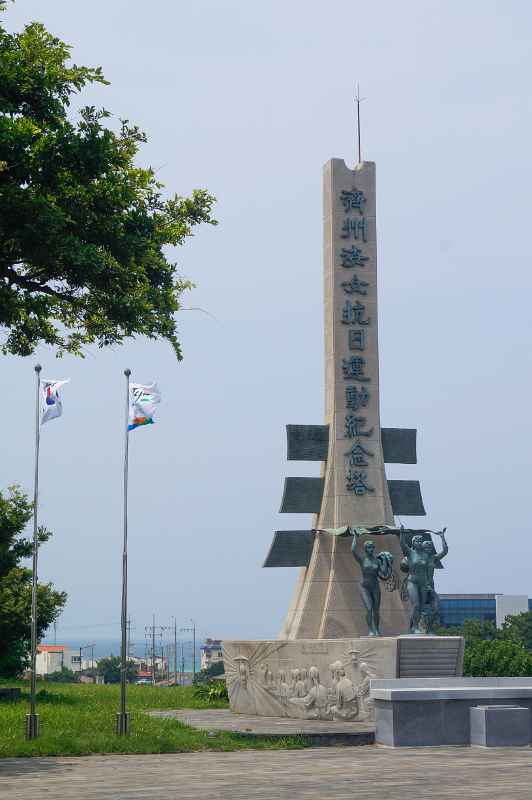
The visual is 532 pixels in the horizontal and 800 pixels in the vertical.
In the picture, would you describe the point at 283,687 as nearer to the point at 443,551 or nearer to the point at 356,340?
the point at 443,551

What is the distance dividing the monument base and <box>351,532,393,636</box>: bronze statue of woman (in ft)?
4.58

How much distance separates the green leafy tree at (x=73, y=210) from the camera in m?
19.1

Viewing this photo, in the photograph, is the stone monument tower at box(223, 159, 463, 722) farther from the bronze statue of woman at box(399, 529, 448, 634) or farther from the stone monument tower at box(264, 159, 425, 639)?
the bronze statue of woman at box(399, 529, 448, 634)

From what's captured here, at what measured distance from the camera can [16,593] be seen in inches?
1590

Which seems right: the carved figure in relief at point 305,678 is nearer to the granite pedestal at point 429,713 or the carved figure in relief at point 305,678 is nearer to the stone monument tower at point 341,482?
the stone monument tower at point 341,482

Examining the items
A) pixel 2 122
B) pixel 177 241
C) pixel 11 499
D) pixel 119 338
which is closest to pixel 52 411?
pixel 119 338

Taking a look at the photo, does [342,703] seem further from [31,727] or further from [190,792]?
[190,792]

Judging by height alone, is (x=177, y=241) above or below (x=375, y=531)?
above

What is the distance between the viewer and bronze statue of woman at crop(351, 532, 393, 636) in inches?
1219

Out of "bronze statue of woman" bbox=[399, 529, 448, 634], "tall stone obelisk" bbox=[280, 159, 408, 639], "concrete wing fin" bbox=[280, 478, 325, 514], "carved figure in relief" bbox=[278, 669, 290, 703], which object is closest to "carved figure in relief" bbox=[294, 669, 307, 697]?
"carved figure in relief" bbox=[278, 669, 290, 703]

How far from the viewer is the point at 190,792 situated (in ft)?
51.1

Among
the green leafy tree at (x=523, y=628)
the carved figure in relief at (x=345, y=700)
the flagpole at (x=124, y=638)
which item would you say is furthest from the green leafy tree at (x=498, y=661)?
the green leafy tree at (x=523, y=628)

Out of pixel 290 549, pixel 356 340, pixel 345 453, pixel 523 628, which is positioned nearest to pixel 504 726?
pixel 290 549

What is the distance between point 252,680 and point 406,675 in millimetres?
5822
